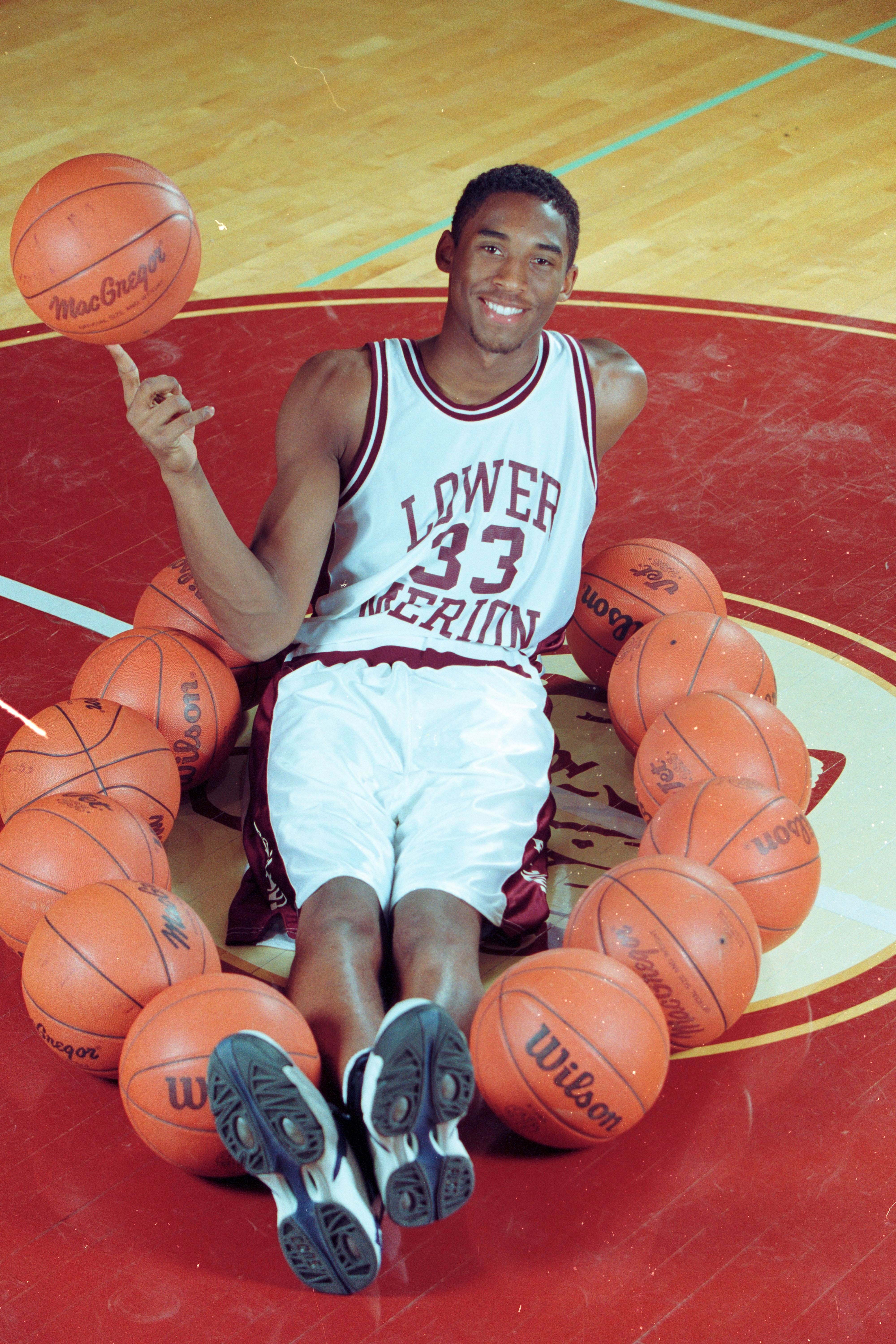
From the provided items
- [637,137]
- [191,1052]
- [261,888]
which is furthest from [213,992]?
[637,137]

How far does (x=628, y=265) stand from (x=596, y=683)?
3340 mm

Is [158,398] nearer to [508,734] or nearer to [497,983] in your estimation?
[508,734]

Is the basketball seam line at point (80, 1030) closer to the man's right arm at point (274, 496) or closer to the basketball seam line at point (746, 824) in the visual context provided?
the man's right arm at point (274, 496)

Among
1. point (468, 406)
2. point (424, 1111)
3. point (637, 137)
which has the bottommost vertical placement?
point (637, 137)

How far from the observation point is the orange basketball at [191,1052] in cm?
303

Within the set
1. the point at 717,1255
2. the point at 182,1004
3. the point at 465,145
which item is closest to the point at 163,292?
the point at 182,1004

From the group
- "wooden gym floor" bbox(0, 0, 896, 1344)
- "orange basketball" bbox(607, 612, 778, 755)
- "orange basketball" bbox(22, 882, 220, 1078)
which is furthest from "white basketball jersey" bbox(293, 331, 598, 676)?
"orange basketball" bbox(22, 882, 220, 1078)

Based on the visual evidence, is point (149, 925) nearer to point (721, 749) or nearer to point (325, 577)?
point (325, 577)

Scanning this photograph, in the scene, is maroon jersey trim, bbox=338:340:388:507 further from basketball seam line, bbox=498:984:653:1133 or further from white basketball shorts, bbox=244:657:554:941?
basketball seam line, bbox=498:984:653:1133

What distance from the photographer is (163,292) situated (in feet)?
12.2

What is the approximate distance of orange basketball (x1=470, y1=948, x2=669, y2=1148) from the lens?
3.05 metres

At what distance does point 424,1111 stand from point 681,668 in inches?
64.7

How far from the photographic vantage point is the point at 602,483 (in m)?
5.82

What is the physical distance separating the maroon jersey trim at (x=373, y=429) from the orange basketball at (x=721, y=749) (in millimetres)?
982
